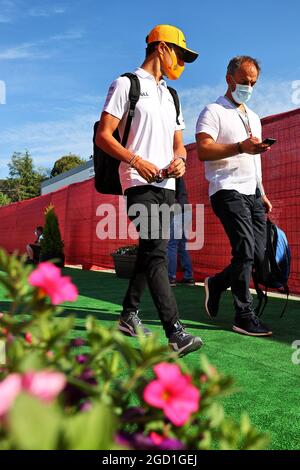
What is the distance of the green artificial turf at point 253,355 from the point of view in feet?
6.20

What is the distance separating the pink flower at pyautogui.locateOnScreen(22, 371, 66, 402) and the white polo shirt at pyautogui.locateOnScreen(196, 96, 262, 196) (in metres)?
3.08

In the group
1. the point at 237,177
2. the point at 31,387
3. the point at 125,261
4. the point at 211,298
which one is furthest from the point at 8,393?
the point at 125,261

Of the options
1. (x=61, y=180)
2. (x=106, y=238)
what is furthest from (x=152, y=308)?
(x=61, y=180)

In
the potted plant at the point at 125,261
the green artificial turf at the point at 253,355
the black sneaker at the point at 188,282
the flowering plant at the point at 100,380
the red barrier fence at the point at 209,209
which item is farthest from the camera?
the potted plant at the point at 125,261

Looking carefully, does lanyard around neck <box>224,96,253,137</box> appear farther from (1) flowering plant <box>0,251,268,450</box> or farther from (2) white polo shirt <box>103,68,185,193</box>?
(1) flowering plant <box>0,251,268,450</box>

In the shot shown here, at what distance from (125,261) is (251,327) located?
4950 millimetres

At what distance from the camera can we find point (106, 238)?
438 inches

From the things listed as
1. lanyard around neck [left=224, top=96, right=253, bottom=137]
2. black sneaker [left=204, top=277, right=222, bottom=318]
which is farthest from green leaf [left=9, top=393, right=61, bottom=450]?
black sneaker [left=204, top=277, right=222, bottom=318]

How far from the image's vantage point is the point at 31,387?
1.57 feet

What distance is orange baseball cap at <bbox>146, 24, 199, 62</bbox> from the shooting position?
3.04m

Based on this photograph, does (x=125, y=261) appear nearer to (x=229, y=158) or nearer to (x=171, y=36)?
(x=229, y=158)

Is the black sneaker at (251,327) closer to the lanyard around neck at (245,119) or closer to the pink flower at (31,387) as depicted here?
the lanyard around neck at (245,119)

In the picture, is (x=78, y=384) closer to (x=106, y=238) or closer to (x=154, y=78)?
(x=154, y=78)

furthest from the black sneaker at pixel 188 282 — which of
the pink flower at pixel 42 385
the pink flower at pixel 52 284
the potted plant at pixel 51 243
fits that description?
the pink flower at pixel 42 385
